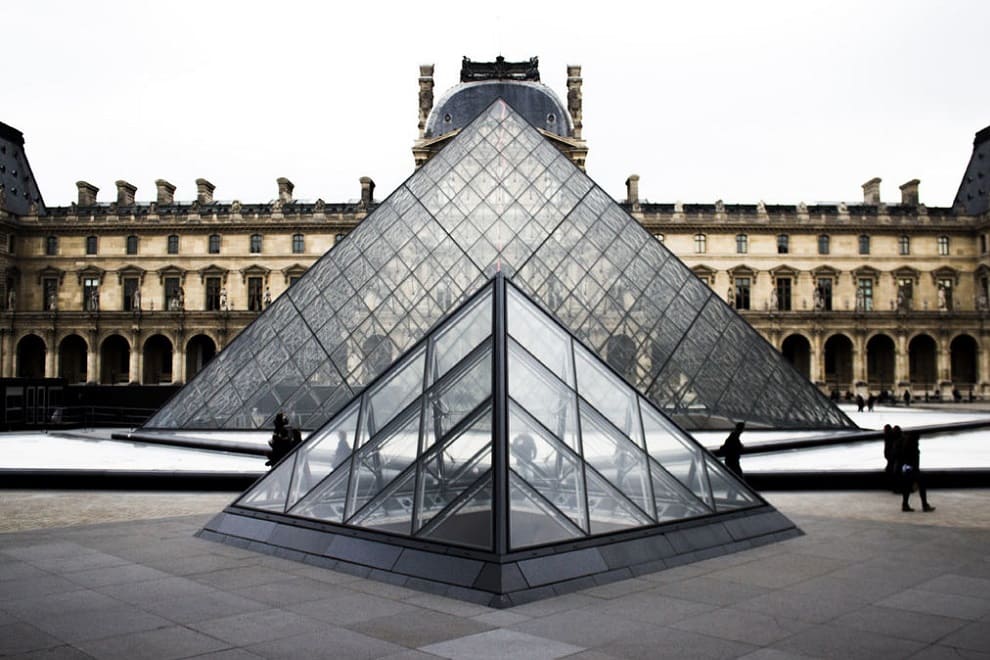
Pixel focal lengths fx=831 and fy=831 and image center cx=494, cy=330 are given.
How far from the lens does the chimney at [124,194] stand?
168 ft

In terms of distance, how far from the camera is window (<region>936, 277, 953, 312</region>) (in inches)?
1892

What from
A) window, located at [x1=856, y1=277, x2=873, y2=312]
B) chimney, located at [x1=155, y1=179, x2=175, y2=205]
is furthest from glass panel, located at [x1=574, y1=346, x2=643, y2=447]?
chimney, located at [x1=155, y1=179, x2=175, y2=205]

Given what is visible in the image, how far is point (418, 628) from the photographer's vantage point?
4.47m

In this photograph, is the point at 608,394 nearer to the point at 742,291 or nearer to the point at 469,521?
the point at 469,521

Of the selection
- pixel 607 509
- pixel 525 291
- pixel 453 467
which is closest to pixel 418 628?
pixel 453 467

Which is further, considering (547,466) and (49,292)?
A: (49,292)

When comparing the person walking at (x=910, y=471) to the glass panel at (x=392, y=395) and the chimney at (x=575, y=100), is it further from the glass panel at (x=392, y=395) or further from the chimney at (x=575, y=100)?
the chimney at (x=575, y=100)

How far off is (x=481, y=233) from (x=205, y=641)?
13.9m

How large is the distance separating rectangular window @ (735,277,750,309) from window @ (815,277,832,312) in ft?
12.9

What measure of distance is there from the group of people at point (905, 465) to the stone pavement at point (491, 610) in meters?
1.73

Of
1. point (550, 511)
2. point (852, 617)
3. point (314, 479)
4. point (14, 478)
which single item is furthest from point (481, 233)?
point (852, 617)

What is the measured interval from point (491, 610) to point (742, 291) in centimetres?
4670

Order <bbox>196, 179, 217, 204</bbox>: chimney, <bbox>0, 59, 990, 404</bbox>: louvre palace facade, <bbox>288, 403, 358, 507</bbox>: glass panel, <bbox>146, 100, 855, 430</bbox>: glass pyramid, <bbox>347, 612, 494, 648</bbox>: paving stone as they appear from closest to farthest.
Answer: <bbox>347, 612, 494, 648</bbox>: paving stone < <bbox>288, 403, 358, 507</bbox>: glass panel < <bbox>146, 100, 855, 430</bbox>: glass pyramid < <bbox>0, 59, 990, 404</bbox>: louvre palace facade < <bbox>196, 179, 217, 204</bbox>: chimney

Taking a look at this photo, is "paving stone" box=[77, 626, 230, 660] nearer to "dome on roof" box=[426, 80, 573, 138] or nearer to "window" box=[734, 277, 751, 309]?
"window" box=[734, 277, 751, 309]
